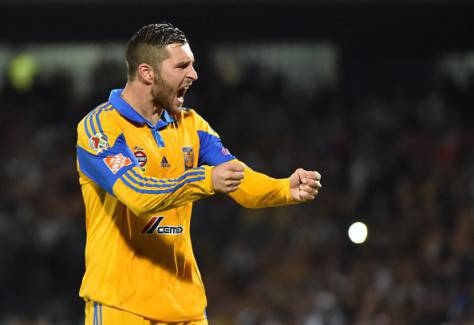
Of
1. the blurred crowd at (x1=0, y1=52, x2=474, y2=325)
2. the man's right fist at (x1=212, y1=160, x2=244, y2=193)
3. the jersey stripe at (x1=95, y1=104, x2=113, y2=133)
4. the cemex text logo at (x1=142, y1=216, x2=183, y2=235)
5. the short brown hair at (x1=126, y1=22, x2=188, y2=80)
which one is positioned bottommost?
the blurred crowd at (x1=0, y1=52, x2=474, y2=325)

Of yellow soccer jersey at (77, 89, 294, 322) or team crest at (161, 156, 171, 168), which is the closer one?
yellow soccer jersey at (77, 89, 294, 322)

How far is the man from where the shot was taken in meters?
3.96

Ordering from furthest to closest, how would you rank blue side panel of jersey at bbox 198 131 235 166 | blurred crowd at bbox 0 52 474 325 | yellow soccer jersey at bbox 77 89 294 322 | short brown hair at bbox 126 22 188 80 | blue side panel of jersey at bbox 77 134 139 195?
blurred crowd at bbox 0 52 474 325
blue side panel of jersey at bbox 198 131 235 166
short brown hair at bbox 126 22 188 80
yellow soccer jersey at bbox 77 89 294 322
blue side panel of jersey at bbox 77 134 139 195

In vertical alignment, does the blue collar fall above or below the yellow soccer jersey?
above

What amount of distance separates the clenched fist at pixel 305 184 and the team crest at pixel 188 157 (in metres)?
0.52

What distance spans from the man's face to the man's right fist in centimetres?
59

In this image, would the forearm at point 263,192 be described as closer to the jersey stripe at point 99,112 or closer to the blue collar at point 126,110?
the blue collar at point 126,110

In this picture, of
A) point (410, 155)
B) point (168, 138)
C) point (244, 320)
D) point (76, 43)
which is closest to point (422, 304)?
point (244, 320)

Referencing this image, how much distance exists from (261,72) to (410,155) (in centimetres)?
363

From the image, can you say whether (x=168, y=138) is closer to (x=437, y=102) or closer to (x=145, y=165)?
(x=145, y=165)

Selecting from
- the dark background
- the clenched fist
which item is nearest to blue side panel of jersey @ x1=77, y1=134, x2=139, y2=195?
the clenched fist

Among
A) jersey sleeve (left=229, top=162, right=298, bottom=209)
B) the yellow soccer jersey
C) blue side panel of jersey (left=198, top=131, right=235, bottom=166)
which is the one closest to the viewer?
the yellow soccer jersey

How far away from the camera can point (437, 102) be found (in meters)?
11.9

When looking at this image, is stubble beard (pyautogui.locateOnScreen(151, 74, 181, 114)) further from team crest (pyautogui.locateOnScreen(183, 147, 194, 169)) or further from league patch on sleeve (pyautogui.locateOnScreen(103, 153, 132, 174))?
league patch on sleeve (pyautogui.locateOnScreen(103, 153, 132, 174))
